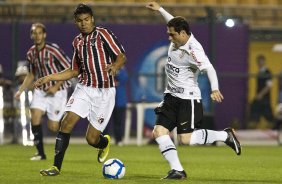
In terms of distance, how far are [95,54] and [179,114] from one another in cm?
136

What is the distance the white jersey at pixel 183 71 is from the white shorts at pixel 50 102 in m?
4.32

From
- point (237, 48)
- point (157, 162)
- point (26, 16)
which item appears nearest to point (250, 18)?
point (237, 48)

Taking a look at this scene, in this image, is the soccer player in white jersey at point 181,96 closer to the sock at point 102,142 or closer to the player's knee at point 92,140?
the player's knee at point 92,140

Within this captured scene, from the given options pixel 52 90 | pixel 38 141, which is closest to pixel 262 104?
pixel 52 90

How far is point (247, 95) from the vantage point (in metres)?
24.9

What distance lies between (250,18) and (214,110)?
3517mm

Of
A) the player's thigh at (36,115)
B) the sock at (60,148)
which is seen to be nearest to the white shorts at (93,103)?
the sock at (60,148)

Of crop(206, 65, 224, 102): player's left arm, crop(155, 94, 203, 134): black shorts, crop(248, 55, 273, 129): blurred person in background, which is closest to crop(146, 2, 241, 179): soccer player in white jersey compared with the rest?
crop(155, 94, 203, 134): black shorts

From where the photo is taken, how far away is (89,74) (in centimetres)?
1280

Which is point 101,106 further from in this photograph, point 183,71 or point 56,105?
point 56,105

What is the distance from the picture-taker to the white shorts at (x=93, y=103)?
41.5ft

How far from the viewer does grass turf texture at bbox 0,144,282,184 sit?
12.3 m

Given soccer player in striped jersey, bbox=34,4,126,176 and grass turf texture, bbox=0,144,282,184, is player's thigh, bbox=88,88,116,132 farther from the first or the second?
grass turf texture, bbox=0,144,282,184

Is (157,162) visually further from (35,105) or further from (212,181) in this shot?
(212,181)
